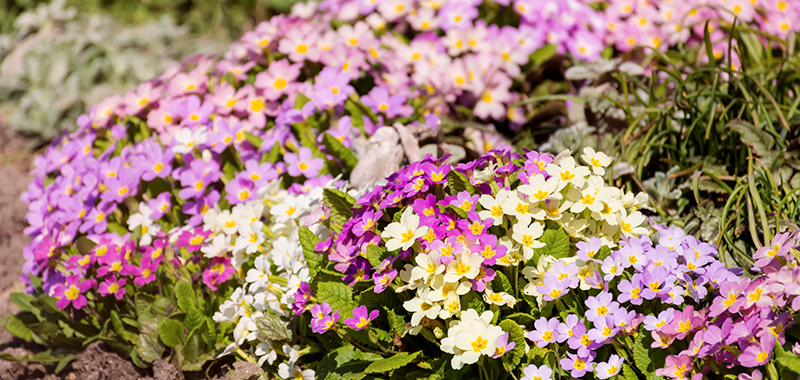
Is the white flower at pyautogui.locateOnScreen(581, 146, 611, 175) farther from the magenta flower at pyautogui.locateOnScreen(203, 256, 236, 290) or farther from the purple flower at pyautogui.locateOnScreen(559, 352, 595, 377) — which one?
the magenta flower at pyautogui.locateOnScreen(203, 256, 236, 290)

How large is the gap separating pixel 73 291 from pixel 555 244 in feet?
5.58

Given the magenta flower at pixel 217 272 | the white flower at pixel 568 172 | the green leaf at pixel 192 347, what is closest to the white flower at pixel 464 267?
the white flower at pixel 568 172

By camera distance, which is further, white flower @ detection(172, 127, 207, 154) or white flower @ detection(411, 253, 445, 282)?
white flower @ detection(172, 127, 207, 154)

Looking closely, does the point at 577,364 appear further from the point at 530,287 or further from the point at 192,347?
the point at 192,347

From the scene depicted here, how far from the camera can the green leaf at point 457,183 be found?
66.2 inches

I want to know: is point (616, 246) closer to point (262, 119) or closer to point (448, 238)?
point (448, 238)

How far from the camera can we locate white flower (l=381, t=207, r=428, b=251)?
1463 mm

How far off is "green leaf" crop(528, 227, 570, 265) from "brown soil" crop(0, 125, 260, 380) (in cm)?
91

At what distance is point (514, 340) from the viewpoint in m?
1.50

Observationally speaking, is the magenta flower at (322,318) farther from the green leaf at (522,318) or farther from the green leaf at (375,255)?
the green leaf at (522,318)

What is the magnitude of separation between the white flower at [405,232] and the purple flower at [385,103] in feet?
3.50

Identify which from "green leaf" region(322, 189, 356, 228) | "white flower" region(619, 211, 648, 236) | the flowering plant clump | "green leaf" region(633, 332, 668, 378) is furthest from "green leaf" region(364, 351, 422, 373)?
"white flower" region(619, 211, 648, 236)

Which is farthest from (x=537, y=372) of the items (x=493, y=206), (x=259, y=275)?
(x=259, y=275)

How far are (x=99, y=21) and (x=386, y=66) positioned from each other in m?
3.38
